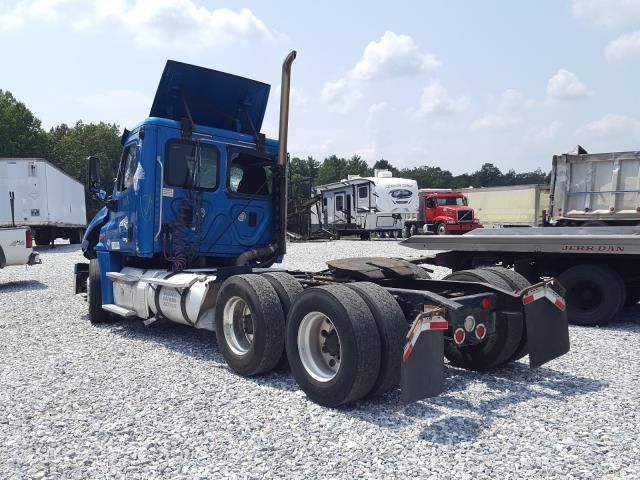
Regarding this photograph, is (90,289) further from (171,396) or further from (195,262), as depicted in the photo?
(171,396)

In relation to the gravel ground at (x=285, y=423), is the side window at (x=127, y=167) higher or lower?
higher

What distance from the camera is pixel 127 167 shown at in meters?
7.41

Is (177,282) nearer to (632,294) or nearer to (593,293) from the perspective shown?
(593,293)

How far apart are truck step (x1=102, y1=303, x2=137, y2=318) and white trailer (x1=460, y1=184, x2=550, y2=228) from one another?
73.9ft

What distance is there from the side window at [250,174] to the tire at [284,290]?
91.3 inches

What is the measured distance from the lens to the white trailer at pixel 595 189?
1206 centimetres

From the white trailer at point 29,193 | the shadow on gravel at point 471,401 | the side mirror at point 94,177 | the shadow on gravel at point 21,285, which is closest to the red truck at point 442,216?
the white trailer at point 29,193

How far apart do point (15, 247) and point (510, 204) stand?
79.6 feet

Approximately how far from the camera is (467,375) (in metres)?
5.21

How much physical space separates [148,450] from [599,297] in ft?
22.3

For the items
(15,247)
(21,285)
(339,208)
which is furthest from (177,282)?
(339,208)

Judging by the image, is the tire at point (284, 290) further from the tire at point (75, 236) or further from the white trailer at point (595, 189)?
the tire at point (75, 236)

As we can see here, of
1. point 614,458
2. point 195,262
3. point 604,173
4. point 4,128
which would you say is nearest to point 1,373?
point 195,262

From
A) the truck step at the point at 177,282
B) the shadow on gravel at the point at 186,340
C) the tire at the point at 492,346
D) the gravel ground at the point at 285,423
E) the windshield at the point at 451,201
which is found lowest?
the shadow on gravel at the point at 186,340
